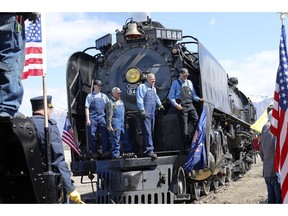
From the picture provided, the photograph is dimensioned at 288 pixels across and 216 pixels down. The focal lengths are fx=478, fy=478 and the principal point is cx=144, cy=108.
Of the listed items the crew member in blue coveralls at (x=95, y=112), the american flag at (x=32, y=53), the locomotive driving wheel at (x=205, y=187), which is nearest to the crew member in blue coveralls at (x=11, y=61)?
the american flag at (x=32, y=53)

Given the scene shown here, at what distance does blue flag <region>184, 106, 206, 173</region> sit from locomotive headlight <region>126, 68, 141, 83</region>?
5.16ft

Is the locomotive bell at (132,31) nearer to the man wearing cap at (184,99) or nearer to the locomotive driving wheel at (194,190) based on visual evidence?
the man wearing cap at (184,99)

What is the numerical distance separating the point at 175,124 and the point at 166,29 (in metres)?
1.80

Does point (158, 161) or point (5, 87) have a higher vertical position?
point (5, 87)

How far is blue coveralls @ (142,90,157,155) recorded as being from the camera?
8.20m

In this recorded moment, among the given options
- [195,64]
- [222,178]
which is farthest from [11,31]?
[222,178]

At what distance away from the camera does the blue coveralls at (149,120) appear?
8.20 meters

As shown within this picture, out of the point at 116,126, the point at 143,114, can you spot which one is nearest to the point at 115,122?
the point at 116,126

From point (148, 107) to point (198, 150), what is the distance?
1157mm

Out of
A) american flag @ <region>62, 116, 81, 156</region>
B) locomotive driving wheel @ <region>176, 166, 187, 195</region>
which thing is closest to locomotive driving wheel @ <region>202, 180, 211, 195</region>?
locomotive driving wheel @ <region>176, 166, 187, 195</region>

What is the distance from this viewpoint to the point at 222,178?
1245 cm

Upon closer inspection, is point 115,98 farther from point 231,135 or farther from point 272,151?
point 231,135

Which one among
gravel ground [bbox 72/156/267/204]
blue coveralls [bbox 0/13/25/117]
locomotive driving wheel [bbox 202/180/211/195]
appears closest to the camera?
blue coveralls [bbox 0/13/25/117]

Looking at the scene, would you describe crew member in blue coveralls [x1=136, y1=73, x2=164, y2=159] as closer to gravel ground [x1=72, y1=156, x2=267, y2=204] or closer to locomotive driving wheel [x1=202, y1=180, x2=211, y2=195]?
gravel ground [x1=72, y1=156, x2=267, y2=204]
